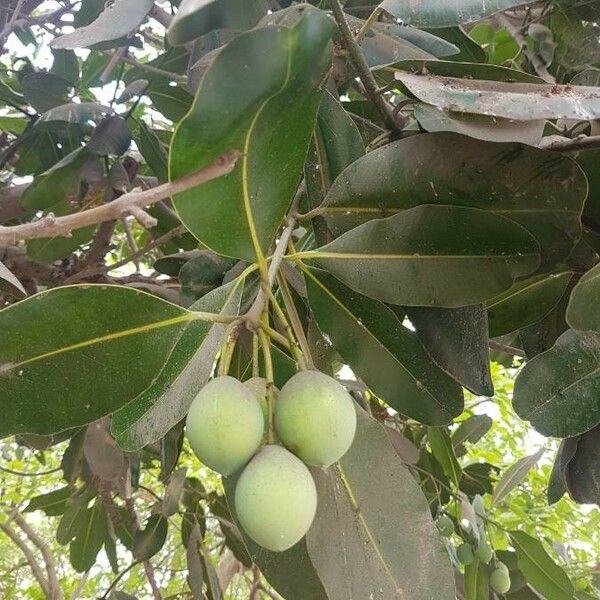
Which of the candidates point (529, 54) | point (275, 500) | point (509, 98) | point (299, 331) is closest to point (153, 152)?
point (529, 54)

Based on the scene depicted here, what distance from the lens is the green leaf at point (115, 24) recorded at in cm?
81

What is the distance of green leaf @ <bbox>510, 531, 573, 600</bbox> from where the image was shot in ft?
5.65

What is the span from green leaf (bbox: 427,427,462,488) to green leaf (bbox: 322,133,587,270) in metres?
1.08

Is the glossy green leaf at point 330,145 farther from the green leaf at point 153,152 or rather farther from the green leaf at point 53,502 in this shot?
the green leaf at point 53,502

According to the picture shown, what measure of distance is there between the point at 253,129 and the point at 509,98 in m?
0.24

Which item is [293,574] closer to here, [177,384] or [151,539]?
[177,384]

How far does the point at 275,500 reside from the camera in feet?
1.71

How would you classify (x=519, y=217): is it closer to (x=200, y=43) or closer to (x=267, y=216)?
(x=267, y=216)

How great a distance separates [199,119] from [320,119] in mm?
361

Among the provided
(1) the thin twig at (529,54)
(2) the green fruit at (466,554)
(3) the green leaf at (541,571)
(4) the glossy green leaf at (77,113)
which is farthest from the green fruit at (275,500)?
(3) the green leaf at (541,571)

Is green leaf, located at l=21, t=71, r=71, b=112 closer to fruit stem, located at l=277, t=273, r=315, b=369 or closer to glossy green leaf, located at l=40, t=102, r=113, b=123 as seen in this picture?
glossy green leaf, located at l=40, t=102, r=113, b=123

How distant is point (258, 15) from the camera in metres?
0.77

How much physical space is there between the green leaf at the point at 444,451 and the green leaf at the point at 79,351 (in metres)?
1.20

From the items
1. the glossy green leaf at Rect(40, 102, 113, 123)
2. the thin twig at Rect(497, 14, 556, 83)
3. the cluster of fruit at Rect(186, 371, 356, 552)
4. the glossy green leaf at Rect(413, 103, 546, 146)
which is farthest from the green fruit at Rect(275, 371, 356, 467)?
the glossy green leaf at Rect(40, 102, 113, 123)
